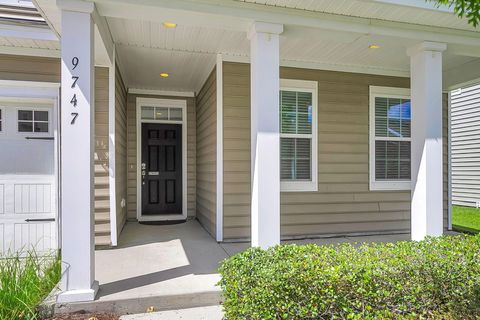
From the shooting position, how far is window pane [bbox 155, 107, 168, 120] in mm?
6422

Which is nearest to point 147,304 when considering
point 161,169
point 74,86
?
point 74,86

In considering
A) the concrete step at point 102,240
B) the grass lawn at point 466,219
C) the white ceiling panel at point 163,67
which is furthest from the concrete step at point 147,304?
the grass lawn at point 466,219

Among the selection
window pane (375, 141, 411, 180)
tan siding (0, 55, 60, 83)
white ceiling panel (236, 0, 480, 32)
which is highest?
white ceiling panel (236, 0, 480, 32)

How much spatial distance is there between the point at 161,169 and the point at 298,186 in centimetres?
305

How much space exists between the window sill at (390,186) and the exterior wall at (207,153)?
2662 mm

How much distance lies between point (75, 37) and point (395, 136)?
489 cm

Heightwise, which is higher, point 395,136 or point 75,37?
point 75,37

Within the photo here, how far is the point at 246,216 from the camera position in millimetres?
4633

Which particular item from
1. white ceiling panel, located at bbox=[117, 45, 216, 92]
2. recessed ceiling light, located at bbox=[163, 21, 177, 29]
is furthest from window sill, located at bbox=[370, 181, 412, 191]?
recessed ceiling light, located at bbox=[163, 21, 177, 29]

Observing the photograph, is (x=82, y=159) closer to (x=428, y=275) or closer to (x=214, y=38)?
(x=214, y=38)

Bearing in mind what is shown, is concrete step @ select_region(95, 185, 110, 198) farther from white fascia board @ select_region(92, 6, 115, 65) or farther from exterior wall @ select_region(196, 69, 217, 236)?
white fascia board @ select_region(92, 6, 115, 65)

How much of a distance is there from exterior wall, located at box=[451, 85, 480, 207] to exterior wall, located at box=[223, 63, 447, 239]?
5229mm

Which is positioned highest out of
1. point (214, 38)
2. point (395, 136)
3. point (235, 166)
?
point (214, 38)

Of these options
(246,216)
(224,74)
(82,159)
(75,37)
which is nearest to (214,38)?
(224,74)
